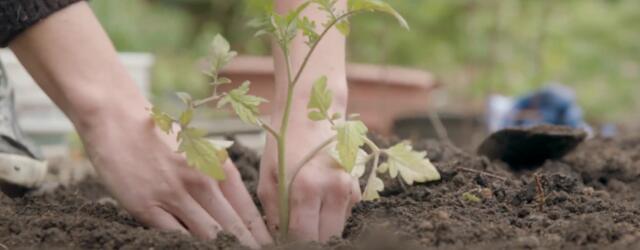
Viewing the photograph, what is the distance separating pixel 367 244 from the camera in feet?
3.78

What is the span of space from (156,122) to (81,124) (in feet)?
0.41

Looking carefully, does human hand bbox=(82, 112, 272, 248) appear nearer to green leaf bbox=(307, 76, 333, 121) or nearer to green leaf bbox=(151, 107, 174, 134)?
green leaf bbox=(151, 107, 174, 134)

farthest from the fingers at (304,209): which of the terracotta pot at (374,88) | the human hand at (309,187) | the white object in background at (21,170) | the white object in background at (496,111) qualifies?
the white object in background at (496,111)

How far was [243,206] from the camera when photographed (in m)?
1.56

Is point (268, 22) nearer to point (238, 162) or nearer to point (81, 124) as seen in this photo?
point (81, 124)

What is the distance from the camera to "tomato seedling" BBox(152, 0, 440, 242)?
1396mm

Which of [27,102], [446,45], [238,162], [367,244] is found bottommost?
[367,244]

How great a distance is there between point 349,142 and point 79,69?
1.42ft

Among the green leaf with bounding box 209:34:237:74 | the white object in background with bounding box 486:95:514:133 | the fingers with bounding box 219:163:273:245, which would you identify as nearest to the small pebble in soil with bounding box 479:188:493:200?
the fingers with bounding box 219:163:273:245

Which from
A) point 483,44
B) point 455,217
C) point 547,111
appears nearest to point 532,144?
point 455,217

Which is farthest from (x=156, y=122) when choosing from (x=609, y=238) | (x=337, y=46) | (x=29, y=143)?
(x=29, y=143)

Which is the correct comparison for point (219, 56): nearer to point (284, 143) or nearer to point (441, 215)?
point (284, 143)

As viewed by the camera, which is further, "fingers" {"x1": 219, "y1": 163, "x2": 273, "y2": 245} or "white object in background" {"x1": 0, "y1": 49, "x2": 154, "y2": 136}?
"white object in background" {"x1": 0, "y1": 49, "x2": 154, "y2": 136}

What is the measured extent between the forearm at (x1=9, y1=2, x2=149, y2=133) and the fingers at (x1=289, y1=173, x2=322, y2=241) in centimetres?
27
